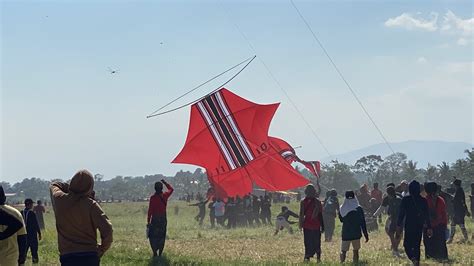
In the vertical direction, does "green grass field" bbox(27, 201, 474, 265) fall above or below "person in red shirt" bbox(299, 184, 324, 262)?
below

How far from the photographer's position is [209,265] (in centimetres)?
1362

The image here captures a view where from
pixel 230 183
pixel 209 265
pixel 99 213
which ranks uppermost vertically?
pixel 230 183

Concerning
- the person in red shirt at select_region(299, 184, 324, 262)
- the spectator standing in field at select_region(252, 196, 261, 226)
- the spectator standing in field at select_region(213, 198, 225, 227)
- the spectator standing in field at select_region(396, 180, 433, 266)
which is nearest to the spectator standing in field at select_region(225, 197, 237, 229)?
the spectator standing in field at select_region(213, 198, 225, 227)

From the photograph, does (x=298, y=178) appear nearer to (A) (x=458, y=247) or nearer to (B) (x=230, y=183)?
(B) (x=230, y=183)

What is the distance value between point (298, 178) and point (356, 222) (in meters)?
23.8

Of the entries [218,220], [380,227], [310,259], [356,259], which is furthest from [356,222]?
[218,220]

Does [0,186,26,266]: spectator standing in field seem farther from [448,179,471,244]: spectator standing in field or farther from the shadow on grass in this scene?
[448,179,471,244]: spectator standing in field

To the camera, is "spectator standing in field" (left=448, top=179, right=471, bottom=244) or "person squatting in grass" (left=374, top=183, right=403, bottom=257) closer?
"person squatting in grass" (left=374, top=183, right=403, bottom=257)

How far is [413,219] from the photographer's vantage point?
41.9ft

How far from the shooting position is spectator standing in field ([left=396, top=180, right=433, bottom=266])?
41.9 ft

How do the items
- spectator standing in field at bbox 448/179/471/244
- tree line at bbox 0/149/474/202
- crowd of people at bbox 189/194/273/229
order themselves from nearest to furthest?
spectator standing in field at bbox 448/179/471/244 → crowd of people at bbox 189/194/273/229 → tree line at bbox 0/149/474/202

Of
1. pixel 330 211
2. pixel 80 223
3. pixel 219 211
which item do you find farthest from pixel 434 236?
pixel 219 211

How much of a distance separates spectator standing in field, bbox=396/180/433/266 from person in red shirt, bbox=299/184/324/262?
2092 mm

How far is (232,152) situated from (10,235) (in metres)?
29.1
